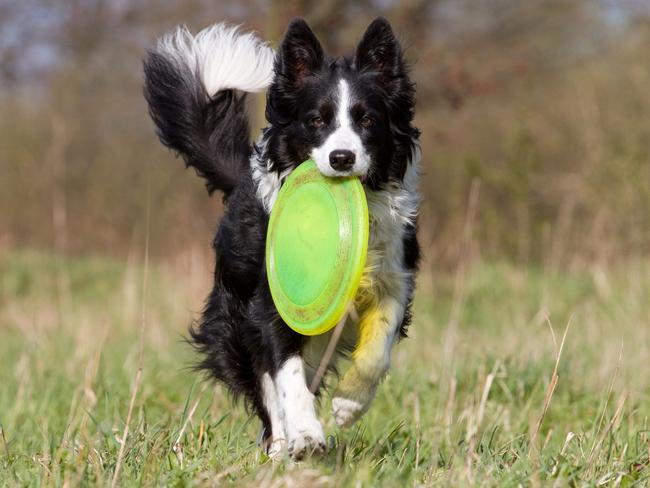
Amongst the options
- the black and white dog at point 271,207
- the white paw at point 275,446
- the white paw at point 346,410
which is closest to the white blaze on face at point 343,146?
the black and white dog at point 271,207

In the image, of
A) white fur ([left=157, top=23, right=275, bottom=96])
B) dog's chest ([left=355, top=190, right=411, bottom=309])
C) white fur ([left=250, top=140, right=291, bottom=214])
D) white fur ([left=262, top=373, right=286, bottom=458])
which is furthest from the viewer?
white fur ([left=157, top=23, right=275, bottom=96])

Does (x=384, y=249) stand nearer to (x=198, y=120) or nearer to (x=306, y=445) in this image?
(x=306, y=445)

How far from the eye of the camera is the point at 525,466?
11.0ft

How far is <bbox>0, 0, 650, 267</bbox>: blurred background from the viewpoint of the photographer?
12.3 m

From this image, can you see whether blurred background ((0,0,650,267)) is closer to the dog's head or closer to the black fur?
the black fur

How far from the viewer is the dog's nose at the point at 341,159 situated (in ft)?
12.9

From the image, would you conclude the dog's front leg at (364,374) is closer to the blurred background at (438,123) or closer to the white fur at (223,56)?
the white fur at (223,56)

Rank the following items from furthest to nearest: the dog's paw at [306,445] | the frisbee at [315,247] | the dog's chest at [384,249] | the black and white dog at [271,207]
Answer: the dog's chest at [384,249] < the black and white dog at [271,207] < the frisbee at [315,247] < the dog's paw at [306,445]

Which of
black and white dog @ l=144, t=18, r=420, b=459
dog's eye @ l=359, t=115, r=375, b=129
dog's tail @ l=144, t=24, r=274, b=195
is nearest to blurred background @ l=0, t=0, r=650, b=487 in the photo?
black and white dog @ l=144, t=18, r=420, b=459

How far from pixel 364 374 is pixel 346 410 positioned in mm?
172

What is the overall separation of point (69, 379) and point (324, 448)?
10.00 ft

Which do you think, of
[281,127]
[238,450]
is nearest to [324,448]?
[238,450]

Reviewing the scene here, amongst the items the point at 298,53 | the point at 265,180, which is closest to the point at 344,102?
the point at 298,53

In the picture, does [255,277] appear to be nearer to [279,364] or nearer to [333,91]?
[279,364]
